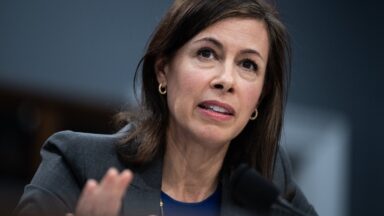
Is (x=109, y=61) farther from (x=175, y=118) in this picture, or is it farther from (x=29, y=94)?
(x=175, y=118)

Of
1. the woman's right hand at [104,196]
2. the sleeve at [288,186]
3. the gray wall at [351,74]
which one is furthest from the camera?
the gray wall at [351,74]

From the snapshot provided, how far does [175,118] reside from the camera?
171 centimetres

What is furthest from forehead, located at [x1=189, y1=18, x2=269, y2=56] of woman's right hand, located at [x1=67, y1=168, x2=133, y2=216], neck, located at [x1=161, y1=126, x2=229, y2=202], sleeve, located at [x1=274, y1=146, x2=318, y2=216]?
woman's right hand, located at [x1=67, y1=168, x2=133, y2=216]

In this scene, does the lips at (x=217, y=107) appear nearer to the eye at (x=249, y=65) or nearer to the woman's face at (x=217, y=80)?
the woman's face at (x=217, y=80)

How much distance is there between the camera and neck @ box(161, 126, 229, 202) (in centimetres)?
174

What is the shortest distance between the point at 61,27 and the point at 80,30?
10 cm

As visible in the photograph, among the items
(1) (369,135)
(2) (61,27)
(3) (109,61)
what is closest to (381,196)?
(1) (369,135)

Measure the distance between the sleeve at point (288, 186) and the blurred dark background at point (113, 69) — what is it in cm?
94

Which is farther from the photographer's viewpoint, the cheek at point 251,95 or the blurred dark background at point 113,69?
the blurred dark background at point 113,69

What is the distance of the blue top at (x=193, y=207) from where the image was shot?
1.71 meters

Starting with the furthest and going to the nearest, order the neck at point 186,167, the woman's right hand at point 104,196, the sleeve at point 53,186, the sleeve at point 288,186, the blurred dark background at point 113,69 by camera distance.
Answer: the blurred dark background at point 113,69 < the sleeve at point 288,186 < the neck at point 186,167 < the sleeve at point 53,186 < the woman's right hand at point 104,196

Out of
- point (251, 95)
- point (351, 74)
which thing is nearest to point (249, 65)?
point (251, 95)

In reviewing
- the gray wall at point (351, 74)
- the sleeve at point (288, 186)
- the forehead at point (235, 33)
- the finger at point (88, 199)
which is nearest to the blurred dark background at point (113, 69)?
the gray wall at point (351, 74)

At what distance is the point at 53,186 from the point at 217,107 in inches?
16.4
